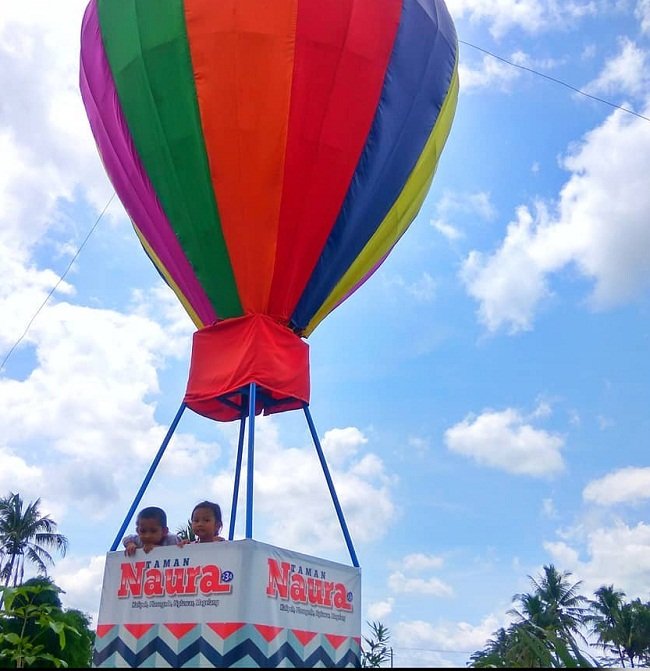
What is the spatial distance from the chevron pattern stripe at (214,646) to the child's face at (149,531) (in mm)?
613

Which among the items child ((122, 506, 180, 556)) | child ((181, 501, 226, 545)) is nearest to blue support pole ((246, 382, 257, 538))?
child ((181, 501, 226, 545))

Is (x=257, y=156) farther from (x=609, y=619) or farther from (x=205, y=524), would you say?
(x=609, y=619)

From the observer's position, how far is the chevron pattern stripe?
17.8 ft

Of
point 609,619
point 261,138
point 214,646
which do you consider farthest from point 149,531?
point 609,619

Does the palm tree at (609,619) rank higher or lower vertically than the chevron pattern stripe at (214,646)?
higher

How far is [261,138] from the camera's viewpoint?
748 centimetres

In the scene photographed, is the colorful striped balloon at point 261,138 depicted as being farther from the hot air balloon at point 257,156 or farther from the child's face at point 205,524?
the child's face at point 205,524

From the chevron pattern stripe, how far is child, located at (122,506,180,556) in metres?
0.58

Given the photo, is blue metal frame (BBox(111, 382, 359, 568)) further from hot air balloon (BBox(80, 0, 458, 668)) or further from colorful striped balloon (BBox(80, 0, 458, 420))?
colorful striped balloon (BBox(80, 0, 458, 420))

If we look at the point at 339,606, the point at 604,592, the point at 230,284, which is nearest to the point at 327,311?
the point at 230,284

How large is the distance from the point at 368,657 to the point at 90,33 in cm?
1025

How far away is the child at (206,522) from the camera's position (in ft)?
20.4

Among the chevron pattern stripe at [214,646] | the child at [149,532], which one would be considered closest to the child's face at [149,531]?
the child at [149,532]

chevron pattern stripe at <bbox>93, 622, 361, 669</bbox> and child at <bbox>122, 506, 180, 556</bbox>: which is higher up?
child at <bbox>122, 506, 180, 556</bbox>
